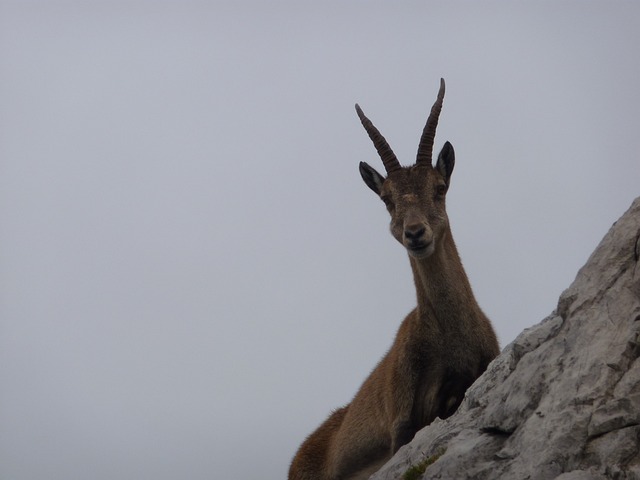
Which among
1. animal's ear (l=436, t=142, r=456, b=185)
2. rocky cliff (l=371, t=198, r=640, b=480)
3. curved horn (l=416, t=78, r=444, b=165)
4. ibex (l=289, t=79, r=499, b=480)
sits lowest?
rocky cliff (l=371, t=198, r=640, b=480)

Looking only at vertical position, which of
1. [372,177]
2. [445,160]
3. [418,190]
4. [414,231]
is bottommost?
[414,231]

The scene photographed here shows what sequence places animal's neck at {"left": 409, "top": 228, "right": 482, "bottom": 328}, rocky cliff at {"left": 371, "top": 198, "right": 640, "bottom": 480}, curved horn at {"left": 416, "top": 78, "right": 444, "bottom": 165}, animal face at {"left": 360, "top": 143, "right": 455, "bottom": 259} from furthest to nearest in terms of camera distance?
1. curved horn at {"left": 416, "top": 78, "right": 444, "bottom": 165}
2. animal's neck at {"left": 409, "top": 228, "right": 482, "bottom": 328}
3. animal face at {"left": 360, "top": 143, "right": 455, "bottom": 259}
4. rocky cliff at {"left": 371, "top": 198, "right": 640, "bottom": 480}

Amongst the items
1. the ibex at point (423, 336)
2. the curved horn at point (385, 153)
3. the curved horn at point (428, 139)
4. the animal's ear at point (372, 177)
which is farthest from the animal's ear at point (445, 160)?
the animal's ear at point (372, 177)

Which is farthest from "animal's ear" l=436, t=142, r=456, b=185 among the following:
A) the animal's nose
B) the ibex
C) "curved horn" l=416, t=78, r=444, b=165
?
the animal's nose

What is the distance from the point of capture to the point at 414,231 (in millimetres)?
14359

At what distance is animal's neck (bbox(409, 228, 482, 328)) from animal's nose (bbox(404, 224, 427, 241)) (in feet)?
2.27

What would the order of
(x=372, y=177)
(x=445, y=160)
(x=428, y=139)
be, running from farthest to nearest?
(x=372, y=177) → (x=445, y=160) → (x=428, y=139)

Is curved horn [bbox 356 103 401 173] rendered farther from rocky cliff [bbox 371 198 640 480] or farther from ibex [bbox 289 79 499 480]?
rocky cliff [bbox 371 198 640 480]

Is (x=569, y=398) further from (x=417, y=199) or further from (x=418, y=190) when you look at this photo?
(x=418, y=190)

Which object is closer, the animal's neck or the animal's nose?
the animal's nose

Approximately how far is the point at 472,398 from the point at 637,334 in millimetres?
3135

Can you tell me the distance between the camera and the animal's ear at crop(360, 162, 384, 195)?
643 inches

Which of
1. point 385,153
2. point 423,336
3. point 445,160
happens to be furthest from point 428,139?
point 423,336

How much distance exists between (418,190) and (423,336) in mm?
2347
